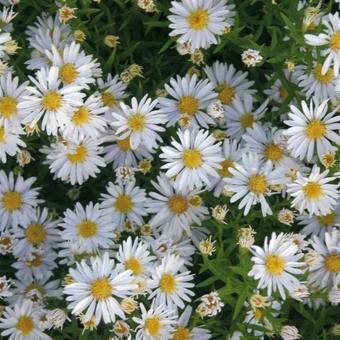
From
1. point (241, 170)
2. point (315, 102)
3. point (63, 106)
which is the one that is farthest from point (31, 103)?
point (315, 102)

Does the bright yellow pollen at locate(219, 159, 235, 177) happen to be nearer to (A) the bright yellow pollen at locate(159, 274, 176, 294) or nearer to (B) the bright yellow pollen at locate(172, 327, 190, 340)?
(A) the bright yellow pollen at locate(159, 274, 176, 294)

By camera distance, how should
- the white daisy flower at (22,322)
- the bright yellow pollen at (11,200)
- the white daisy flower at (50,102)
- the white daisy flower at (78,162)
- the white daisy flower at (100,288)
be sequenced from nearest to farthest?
the white daisy flower at (100,288) < the white daisy flower at (50,102) < the white daisy flower at (22,322) < the white daisy flower at (78,162) < the bright yellow pollen at (11,200)

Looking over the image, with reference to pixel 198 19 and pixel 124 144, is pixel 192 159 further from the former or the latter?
pixel 198 19

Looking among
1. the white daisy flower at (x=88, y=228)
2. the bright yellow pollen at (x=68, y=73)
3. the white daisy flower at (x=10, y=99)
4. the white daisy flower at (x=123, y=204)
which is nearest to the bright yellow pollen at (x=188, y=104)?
the white daisy flower at (x=123, y=204)

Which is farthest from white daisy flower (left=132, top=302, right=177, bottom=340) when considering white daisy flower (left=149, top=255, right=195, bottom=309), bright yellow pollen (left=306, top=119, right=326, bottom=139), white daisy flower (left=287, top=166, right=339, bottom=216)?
bright yellow pollen (left=306, top=119, right=326, bottom=139)

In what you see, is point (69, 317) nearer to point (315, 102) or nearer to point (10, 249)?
point (10, 249)

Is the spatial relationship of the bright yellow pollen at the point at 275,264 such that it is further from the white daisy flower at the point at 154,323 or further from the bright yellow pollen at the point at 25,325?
the bright yellow pollen at the point at 25,325
